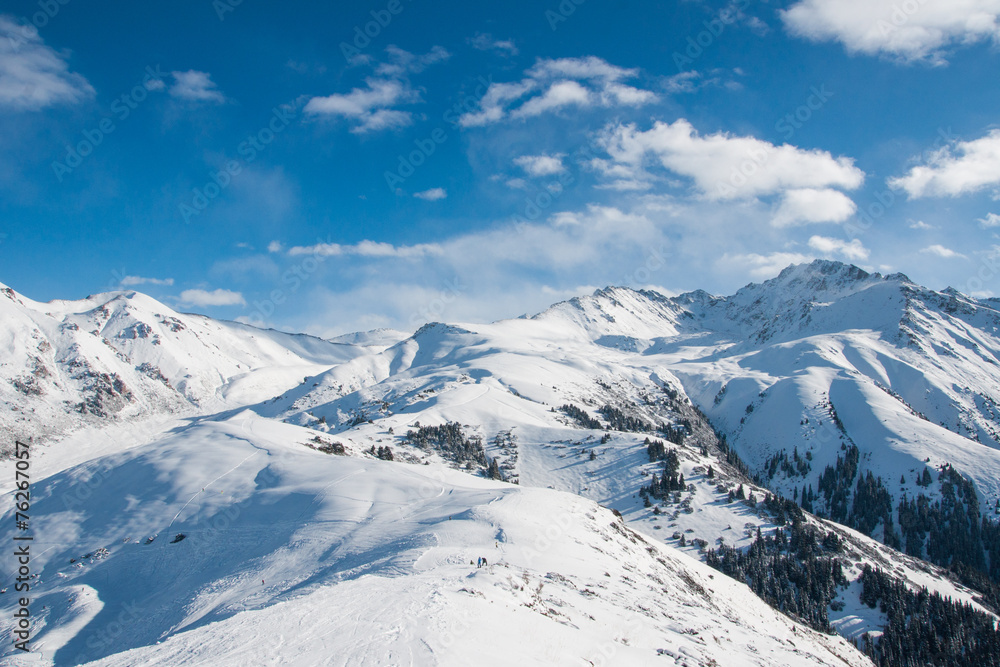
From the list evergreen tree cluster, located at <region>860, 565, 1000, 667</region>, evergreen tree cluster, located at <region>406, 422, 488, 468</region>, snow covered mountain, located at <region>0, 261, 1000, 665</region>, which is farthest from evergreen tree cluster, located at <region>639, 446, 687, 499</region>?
evergreen tree cluster, located at <region>406, 422, 488, 468</region>

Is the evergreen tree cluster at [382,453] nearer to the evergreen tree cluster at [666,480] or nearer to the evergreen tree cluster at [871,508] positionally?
the evergreen tree cluster at [666,480]

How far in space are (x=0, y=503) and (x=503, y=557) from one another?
44645mm

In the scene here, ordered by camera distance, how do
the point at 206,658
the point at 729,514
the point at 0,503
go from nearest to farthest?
the point at 206,658
the point at 0,503
the point at 729,514

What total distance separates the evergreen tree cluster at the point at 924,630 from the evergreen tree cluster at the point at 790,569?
4.48 m

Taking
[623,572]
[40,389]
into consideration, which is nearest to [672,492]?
[623,572]

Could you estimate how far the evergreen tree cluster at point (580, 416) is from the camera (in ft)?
441

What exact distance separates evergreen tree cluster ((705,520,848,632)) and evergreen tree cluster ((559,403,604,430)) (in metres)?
63.8

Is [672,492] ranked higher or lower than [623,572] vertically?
lower

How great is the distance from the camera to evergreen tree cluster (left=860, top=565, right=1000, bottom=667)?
56.3 m

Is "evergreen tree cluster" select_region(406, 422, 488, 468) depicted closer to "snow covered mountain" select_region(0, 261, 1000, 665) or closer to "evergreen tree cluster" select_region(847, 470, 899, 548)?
"snow covered mountain" select_region(0, 261, 1000, 665)

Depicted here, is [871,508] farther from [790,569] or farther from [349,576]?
[349,576]

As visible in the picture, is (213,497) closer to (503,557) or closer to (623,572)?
(503,557)

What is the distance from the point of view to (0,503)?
135ft

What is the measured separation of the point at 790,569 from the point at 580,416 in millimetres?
76038
